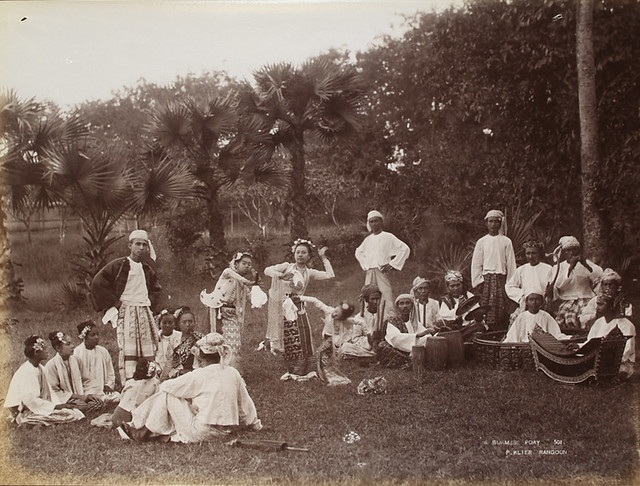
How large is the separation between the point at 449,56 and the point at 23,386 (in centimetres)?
505

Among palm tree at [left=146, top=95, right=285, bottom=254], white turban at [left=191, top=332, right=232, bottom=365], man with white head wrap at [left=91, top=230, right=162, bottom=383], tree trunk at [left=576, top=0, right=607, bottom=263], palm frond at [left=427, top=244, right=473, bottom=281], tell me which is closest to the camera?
white turban at [left=191, top=332, right=232, bottom=365]

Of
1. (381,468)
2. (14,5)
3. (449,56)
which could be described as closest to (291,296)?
(381,468)

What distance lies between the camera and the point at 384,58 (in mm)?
5887

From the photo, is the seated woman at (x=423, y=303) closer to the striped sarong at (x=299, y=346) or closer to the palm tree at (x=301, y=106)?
the striped sarong at (x=299, y=346)

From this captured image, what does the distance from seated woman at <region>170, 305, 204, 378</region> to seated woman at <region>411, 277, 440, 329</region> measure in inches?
84.1

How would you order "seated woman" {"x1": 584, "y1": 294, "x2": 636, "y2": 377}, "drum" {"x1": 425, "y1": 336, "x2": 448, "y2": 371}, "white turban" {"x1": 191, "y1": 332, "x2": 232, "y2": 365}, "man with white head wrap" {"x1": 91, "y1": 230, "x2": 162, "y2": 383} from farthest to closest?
1. "drum" {"x1": 425, "y1": 336, "x2": 448, "y2": 371}
2. "man with white head wrap" {"x1": 91, "y1": 230, "x2": 162, "y2": 383}
3. "seated woman" {"x1": 584, "y1": 294, "x2": 636, "y2": 377}
4. "white turban" {"x1": 191, "y1": 332, "x2": 232, "y2": 365}

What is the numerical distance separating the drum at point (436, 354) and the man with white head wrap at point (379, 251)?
60cm

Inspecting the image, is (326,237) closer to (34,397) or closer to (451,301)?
(451,301)

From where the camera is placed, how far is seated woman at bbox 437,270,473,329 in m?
6.11

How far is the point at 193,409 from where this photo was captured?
201 inches

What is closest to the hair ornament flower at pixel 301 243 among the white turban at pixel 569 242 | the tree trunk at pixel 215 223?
the tree trunk at pixel 215 223

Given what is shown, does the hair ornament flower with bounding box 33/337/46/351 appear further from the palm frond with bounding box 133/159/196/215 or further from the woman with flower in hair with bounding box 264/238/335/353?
the woman with flower in hair with bounding box 264/238/335/353

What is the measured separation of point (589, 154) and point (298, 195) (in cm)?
285

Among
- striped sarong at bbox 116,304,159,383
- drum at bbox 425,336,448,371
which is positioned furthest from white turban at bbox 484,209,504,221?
striped sarong at bbox 116,304,159,383
